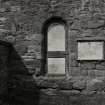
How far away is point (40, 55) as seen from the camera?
5.73 metres

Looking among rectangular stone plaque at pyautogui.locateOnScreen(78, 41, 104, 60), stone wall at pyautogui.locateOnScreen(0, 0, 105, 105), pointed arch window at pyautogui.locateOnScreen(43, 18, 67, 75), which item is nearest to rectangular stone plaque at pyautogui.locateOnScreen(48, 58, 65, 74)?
pointed arch window at pyautogui.locateOnScreen(43, 18, 67, 75)

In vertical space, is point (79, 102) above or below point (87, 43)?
below

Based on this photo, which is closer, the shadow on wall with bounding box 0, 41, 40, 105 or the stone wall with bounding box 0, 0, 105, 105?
the stone wall with bounding box 0, 0, 105, 105

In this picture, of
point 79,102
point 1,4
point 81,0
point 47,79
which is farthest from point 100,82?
point 1,4

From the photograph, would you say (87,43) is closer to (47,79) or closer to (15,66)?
A: (47,79)

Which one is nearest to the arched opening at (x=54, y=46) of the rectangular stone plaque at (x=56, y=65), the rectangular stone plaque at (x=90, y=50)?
the rectangular stone plaque at (x=56, y=65)

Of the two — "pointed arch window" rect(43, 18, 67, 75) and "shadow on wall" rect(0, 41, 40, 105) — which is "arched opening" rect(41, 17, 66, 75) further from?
"shadow on wall" rect(0, 41, 40, 105)

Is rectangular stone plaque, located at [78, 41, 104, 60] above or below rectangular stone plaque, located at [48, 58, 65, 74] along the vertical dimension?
above

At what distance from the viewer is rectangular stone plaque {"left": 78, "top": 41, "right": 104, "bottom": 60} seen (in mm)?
5590

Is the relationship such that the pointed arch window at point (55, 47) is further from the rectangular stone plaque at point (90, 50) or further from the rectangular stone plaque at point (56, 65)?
the rectangular stone plaque at point (90, 50)

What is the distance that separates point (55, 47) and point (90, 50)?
96 centimetres

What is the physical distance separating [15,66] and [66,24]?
182 centimetres

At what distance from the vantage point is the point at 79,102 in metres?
5.56

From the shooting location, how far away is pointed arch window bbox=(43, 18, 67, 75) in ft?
19.0
